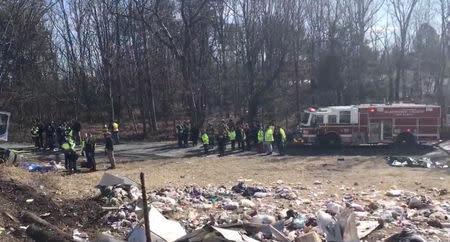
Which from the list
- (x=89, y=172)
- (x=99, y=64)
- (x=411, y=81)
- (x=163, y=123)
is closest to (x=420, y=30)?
(x=411, y=81)

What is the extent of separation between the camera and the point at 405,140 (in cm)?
2652

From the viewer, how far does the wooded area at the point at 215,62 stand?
131ft

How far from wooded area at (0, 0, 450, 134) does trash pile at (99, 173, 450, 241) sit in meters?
23.5

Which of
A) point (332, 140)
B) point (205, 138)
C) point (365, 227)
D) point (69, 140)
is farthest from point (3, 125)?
point (332, 140)

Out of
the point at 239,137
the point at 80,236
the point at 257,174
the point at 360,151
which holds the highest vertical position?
the point at 239,137

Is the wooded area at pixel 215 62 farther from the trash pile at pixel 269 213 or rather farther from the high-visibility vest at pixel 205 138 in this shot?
the trash pile at pixel 269 213

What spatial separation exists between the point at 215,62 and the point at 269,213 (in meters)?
38.6

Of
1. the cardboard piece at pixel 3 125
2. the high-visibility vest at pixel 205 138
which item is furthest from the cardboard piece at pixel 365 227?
the high-visibility vest at pixel 205 138

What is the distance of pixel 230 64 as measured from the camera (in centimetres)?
4884

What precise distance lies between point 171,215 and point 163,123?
3350 centimetres

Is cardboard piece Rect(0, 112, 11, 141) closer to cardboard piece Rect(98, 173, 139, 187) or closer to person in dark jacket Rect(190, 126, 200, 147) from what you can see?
cardboard piece Rect(98, 173, 139, 187)

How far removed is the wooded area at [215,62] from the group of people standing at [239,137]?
25.7 ft

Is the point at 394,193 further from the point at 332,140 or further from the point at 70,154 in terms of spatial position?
the point at 332,140

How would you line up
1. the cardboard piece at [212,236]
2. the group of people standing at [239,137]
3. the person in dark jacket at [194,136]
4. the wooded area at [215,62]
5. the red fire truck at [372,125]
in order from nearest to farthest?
the cardboard piece at [212,236] < the group of people standing at [239,137] < the red fire truck at [372,125] < the person in dark jacket at [194,136] < the wooded area at [215,62]
